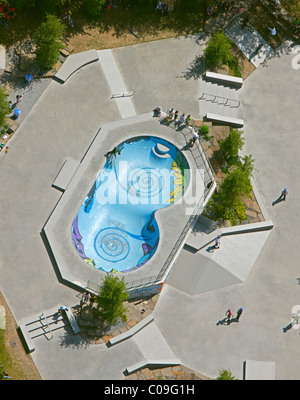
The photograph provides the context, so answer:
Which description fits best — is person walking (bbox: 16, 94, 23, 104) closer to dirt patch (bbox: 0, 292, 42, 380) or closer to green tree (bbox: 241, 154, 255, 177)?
dirt patch (bbox: 0, 292, 42, 380)

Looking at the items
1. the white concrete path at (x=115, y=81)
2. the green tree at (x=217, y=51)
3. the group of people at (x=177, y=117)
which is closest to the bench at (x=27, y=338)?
the white concrete path at (x=115, y=81)

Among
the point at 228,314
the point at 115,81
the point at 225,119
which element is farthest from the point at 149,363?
the point at 115,81

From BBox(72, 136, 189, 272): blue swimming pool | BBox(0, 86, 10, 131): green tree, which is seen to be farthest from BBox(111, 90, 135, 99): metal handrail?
BBox(0, 86, 10, 131): green tree

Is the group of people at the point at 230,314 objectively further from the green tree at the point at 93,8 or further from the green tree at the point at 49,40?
the green tree at the point at 93,8

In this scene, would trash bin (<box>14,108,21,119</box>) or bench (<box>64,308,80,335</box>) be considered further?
trash bin (<box>14,108,21,119</box>)

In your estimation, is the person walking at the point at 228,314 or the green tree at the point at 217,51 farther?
the green tree at the point at 217,51

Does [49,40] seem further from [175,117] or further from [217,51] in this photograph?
[217,51]

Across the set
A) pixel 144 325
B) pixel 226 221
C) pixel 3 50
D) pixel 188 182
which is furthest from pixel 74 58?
pixel 144 325
